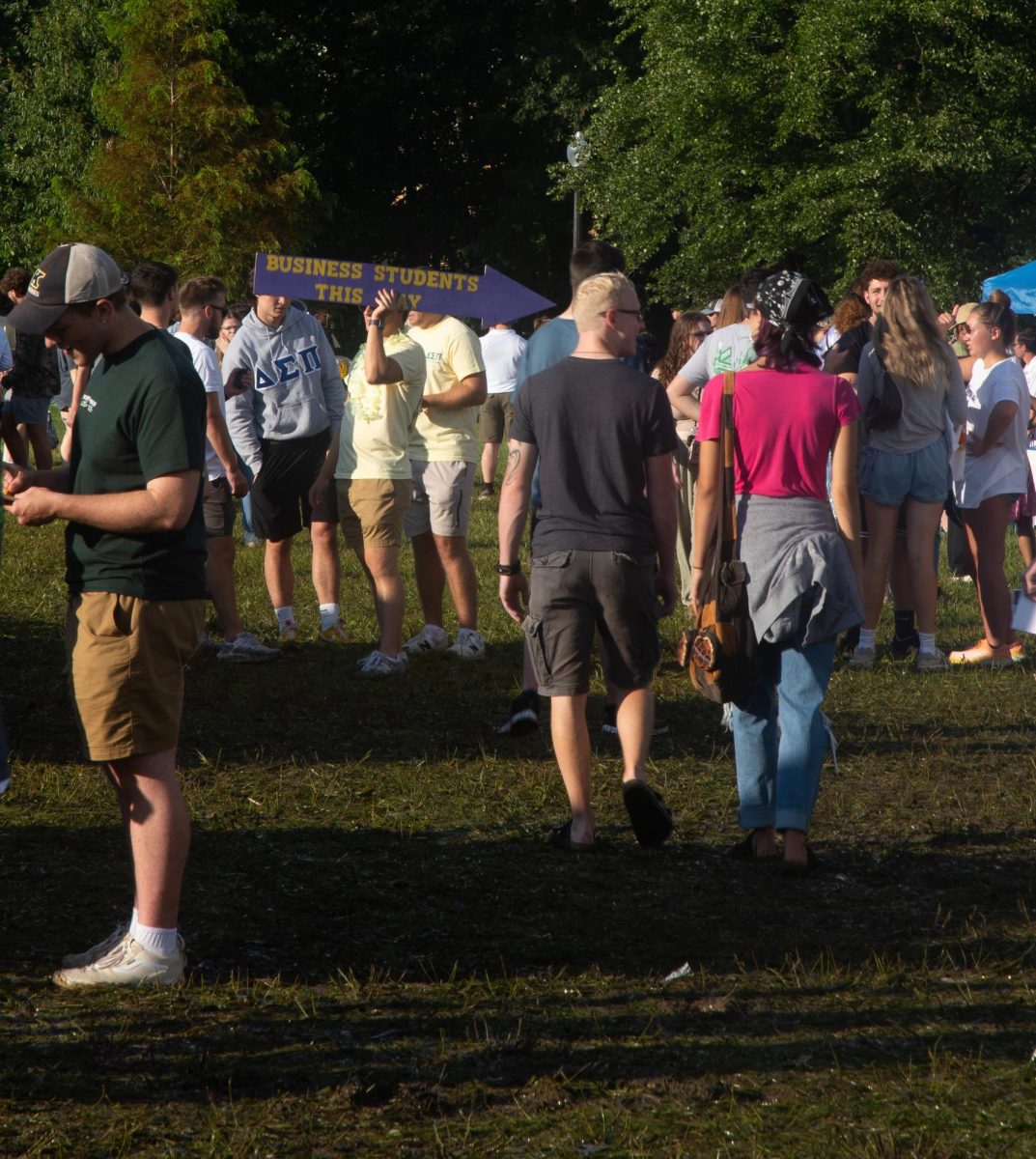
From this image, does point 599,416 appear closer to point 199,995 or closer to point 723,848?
point 723,848

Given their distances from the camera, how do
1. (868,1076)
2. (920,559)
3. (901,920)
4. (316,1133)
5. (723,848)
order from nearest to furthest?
(316,1133) → (868,1076) → (901,920) → (723,848) → (920,559)

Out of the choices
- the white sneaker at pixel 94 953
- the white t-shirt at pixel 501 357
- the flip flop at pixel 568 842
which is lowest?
the white sneaker at pixel 94 953

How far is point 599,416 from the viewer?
5629 millimetres

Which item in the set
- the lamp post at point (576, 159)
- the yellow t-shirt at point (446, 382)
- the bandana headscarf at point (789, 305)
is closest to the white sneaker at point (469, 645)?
the yellow t-shirt at point (446, 382)

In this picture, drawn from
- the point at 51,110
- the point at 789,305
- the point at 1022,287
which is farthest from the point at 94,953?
the point at 51,110

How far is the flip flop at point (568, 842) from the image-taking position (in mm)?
5766

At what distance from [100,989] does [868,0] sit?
98.0 ft

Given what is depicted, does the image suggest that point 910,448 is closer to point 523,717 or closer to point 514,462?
point 523,717

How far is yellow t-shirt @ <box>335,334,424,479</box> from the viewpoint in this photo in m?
8.76

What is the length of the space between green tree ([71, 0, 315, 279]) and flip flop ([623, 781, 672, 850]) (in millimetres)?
31657

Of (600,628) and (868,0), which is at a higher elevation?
(868,0)

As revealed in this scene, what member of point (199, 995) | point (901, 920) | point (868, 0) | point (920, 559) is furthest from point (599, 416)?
point (868, 0)

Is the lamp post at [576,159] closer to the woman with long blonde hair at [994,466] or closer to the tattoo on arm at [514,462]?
the woman with long blonde hair at [994,466]

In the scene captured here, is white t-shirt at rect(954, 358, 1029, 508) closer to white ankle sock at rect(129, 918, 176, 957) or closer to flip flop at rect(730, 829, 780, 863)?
flip flop at rect(730, 829, 780, 863)
